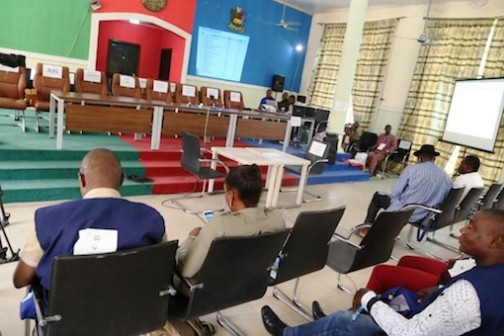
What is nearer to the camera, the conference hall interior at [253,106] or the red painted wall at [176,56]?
the conference hall interior at [253,106]

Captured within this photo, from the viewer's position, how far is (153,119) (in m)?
4.84

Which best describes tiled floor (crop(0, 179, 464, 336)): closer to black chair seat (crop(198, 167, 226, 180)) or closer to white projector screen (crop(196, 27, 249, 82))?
black chair seat (crop(198, 167, 226, 180))

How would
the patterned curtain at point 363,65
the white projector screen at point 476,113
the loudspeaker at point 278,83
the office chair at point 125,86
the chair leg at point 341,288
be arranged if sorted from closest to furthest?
the chair leg at point 341,288
the white projector screen at point 476,113
the office chair at point 125,86
the patterned curtain at point 363,65
the loudspeaker at point 278,83

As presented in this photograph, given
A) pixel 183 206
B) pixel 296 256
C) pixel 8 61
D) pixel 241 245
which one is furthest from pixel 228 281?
pixel 8 61

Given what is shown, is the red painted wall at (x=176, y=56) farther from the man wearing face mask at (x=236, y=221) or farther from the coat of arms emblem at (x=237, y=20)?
the man wearing face mask at (x=236, y=221)

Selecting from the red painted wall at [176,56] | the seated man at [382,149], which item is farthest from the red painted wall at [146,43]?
the seated man at [382,149]

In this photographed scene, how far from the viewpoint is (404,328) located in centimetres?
131

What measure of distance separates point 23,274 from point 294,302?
1800 mm

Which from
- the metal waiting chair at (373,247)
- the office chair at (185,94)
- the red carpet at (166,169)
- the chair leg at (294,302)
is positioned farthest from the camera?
the office chair at (185,94)

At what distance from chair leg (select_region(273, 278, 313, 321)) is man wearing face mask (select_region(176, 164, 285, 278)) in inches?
36.5

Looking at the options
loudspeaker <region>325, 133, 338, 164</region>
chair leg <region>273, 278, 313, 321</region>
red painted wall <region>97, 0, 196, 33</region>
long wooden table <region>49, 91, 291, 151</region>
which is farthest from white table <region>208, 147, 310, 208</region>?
red painted wall <region>97, 0, 196, 33</region>

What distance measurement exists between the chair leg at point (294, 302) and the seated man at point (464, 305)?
883 millimetres

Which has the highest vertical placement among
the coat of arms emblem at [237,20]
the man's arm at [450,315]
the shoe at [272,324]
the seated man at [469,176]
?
the coat of arms emblem at [237,20]

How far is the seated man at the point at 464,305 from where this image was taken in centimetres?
117
